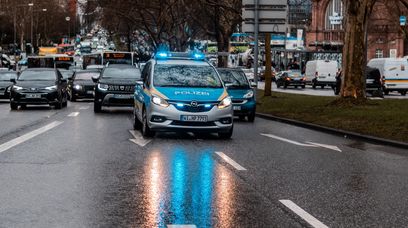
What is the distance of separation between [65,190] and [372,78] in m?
36.2

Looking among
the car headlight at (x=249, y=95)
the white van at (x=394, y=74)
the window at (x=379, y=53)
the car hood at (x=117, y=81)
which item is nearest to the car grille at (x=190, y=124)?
the car headlight at (x=249, y=95)

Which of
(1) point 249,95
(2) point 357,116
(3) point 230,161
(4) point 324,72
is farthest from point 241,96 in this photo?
(4) point 324,72

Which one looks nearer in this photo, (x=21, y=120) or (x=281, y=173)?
(x=281, y=173)

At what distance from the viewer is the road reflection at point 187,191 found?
23.8 feet

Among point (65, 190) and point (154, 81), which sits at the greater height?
point (154, 81)

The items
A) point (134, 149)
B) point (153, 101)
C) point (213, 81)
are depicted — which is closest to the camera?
point (134, 149)

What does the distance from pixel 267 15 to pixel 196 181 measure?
21.1m

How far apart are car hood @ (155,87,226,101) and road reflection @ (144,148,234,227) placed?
9.61 ft

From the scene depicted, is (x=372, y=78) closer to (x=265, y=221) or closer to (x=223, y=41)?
(x=223, y=41)

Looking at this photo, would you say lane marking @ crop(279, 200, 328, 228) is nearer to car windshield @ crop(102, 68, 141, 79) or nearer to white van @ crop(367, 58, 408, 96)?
car windshield @ crop(102, 68, 141, 79)

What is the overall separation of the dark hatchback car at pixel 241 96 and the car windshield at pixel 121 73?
3968 mm

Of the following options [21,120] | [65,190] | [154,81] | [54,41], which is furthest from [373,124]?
[54,41]

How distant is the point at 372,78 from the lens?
141ft

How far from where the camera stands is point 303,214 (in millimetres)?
7531
